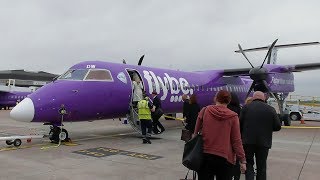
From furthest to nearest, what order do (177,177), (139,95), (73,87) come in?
(139,95) < (73,87) < (177,177)

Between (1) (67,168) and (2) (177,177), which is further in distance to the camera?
(1) (67,168)

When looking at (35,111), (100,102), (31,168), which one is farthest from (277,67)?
(31,168)

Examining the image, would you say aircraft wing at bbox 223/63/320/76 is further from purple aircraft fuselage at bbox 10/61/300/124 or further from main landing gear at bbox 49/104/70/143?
main landing gear at bbox 49/104/70/143

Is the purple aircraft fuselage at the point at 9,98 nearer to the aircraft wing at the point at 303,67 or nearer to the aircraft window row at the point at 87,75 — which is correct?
the aircraft window row at the point at 87,75

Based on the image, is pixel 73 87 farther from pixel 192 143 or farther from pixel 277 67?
pixel 277 67

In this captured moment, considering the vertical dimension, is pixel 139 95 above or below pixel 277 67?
below

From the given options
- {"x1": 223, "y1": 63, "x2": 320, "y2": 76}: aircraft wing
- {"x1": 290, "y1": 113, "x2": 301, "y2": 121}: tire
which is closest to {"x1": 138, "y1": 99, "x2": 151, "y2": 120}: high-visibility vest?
{"x1": 223, "y1": 63, "x2": 320, "y2": 76}: aircraft wing

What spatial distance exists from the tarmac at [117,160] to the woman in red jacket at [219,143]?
8.10 feet

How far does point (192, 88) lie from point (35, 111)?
8.72 m

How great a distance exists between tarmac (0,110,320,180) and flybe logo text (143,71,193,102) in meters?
2.98

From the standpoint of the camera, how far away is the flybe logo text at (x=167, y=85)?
47.6ft

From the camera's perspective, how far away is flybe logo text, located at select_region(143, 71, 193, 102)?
1452 centimetres

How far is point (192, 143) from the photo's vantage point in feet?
15.2

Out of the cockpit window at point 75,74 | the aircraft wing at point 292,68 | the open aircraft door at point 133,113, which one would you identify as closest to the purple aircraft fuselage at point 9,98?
the aircraft wing at point 292,68
